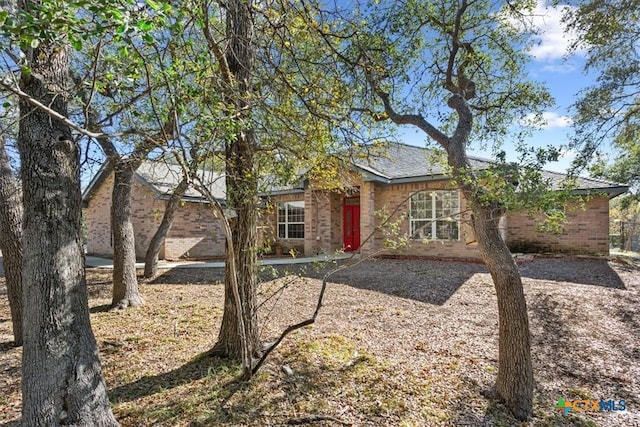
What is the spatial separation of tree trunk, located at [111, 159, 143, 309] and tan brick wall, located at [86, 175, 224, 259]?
672 centimetres

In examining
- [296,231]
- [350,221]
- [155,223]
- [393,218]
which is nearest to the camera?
[393,218]

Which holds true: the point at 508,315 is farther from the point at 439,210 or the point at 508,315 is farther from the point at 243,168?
the point at 439,210

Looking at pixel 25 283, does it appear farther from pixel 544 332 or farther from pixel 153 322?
pixel 544 332

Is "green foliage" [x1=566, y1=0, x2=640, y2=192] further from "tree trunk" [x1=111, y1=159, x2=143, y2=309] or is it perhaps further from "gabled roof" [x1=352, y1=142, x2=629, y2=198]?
"tree trunk" [x1=111, y1=159, x2=143, y2=309]

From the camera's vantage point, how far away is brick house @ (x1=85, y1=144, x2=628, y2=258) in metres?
12.9

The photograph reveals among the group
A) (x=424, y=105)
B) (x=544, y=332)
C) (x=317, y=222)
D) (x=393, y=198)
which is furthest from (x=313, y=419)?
(x=317, y=222)

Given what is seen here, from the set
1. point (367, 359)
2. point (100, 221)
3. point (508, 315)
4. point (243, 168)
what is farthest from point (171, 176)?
point (100, 221)

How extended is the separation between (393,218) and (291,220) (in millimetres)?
5305

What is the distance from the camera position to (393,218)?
1362 cm

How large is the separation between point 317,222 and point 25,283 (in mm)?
12960

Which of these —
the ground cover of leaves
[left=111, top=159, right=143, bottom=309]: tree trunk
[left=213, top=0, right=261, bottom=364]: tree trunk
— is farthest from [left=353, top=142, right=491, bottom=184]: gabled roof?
[left=213, top=0, right=261, bottom=364]: tree trunk

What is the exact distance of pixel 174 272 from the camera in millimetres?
11422

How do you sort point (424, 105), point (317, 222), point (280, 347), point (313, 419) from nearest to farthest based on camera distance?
point (313, 419) → point (280, 347) → point (424, 105) → point (317, 222)

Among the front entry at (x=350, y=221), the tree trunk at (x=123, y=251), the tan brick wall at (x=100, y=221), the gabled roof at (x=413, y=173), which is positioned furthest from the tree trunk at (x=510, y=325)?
the tan brick wall at (x=100, y=221)
